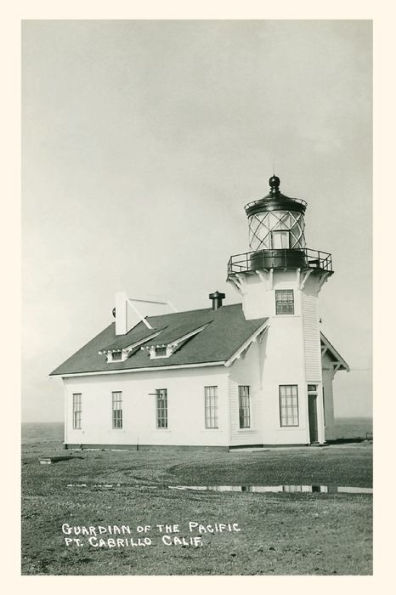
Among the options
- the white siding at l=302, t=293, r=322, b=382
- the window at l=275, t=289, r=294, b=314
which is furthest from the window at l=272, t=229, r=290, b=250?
the white siding at l=302, t=293, r=322, b=382

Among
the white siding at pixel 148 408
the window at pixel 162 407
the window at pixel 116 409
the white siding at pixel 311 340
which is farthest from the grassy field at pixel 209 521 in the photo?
the window at pixel 116 409

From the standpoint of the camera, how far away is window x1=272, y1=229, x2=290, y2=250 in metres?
27.0

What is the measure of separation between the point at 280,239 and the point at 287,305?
2.46 metres

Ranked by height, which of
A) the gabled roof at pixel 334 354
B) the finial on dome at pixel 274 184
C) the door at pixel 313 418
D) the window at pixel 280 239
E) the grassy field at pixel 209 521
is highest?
the finial on dome at pixel 274 184

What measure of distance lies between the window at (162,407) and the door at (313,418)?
208 inches

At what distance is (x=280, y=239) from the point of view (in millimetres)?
27109

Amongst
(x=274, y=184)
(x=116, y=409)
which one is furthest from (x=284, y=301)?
(x=116, y=409)

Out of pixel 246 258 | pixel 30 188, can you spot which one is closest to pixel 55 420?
pixel 246 258

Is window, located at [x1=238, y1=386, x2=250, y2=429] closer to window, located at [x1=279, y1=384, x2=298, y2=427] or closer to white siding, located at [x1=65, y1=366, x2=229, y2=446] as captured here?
white siding, located at [x1=65, y1=366, x2=229, y2=446]

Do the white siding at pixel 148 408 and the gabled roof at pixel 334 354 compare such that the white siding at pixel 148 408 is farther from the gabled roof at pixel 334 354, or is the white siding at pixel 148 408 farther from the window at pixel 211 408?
the gabled roof at pixel 334 354

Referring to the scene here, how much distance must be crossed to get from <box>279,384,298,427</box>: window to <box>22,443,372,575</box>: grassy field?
6.74 m

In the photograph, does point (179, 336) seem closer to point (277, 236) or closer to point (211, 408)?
point (211, 408)

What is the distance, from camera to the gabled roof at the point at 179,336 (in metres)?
26.3

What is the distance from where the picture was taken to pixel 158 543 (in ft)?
45.6
